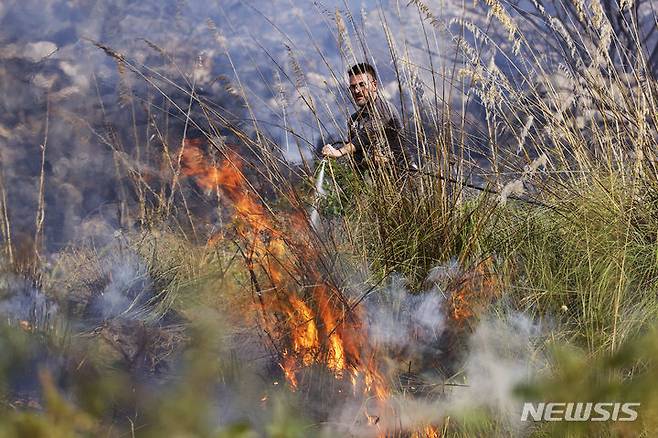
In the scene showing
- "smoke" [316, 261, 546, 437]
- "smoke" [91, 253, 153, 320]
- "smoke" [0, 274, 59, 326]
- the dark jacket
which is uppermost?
the dark jacket

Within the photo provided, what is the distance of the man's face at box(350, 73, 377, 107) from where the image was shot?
196 centimetres

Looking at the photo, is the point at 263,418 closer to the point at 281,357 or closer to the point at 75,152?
the point at 281,357

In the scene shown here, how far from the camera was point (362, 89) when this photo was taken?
2295 mm

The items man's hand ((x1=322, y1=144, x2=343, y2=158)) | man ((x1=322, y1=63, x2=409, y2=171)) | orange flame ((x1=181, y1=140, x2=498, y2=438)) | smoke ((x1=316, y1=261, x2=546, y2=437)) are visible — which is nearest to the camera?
smoke ((x1=316, y1=261, x2=546, y2=437))

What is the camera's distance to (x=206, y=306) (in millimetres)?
1822

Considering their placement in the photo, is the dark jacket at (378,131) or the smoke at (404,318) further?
the dark jacket at (378,131)

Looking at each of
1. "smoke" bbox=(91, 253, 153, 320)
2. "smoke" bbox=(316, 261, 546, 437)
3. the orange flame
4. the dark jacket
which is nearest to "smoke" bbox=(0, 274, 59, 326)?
"smoke" bbox=(91, 253, 153, 320)

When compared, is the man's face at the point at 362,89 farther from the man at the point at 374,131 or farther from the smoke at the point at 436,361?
the smoke at the point at 436,361

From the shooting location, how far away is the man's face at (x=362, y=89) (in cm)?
196

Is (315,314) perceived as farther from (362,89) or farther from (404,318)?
(362,89)

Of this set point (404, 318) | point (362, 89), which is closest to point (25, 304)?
point (404, 318)

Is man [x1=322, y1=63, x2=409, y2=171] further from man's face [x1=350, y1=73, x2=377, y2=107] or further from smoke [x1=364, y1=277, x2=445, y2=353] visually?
smoke [x1=364, y1=277, x2=445, y2=353]

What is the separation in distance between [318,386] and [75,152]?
135 inches

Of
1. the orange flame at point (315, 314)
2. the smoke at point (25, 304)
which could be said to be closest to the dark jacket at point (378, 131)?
the orange flame at point (315, 314)
